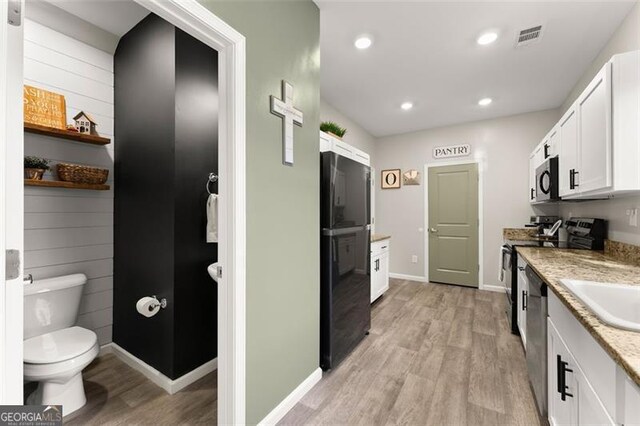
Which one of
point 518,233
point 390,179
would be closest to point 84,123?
point 390,179

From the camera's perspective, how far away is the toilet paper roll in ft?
6.04

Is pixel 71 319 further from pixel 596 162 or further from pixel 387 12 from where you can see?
pixel 596 162

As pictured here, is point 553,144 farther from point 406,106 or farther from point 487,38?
point 406,106

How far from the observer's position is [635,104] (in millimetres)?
1542

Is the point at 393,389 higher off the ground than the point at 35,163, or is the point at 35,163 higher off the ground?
the point at 35,163

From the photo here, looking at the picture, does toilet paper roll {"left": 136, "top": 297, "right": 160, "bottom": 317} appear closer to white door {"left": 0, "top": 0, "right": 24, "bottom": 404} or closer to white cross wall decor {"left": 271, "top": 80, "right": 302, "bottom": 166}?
white door {"left": 0, "top": 0, "right": 24, "bottom": 404}

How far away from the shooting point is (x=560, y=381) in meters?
1.28

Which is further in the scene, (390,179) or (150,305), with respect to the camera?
(390,179)

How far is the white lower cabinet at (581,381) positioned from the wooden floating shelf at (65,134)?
313 cm

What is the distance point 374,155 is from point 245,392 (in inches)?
182

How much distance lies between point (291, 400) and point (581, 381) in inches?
58.0

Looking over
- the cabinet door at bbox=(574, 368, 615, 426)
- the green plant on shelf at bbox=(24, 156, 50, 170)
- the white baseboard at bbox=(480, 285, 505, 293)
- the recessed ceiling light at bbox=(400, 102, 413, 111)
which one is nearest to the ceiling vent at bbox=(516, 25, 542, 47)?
the recessed ceiling light at bbox=(400, 102, 413, 111)

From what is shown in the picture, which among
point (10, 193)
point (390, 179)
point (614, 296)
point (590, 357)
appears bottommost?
point (590, 357)

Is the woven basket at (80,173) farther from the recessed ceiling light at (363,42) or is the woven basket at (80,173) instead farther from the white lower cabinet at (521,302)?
the white lower cabinet at (521,302)
